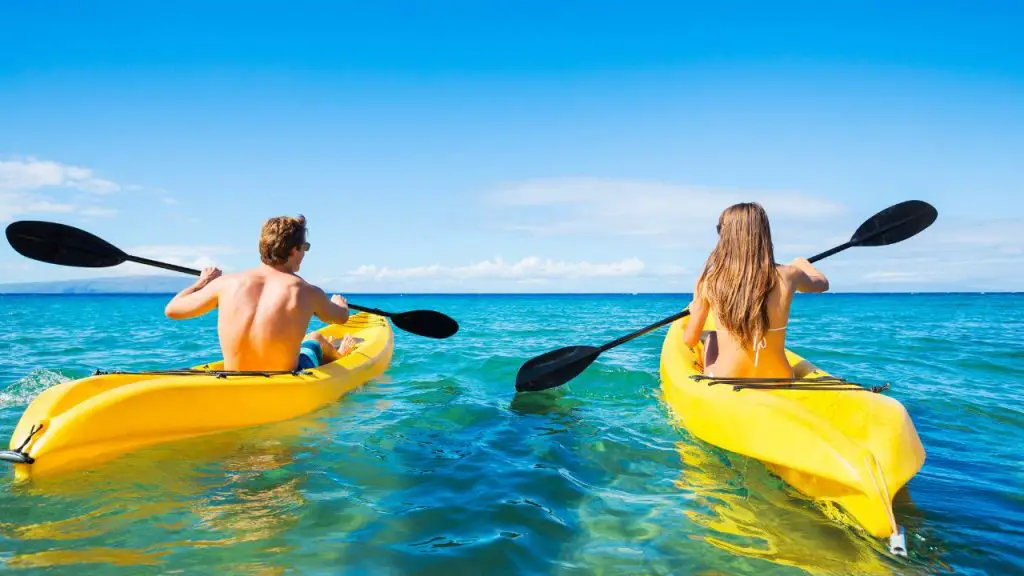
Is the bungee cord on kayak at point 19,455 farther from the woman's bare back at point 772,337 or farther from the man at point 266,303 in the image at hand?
the woman's bare back at point 772,337

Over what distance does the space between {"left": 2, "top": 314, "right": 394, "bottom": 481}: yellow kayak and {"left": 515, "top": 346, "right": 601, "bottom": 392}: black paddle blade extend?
1855 millimetres

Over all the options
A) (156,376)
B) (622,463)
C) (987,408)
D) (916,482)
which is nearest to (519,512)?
(622,463)

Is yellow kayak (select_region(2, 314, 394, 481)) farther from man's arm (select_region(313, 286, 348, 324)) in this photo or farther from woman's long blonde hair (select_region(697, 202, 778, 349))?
woman's long blonde hair (select_region(697, 202, 778, 349))

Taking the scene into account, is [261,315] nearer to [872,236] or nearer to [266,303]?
[266,303]

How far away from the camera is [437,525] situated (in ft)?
9.73

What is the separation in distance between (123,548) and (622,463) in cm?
277

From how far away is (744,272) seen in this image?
3830 millimetres

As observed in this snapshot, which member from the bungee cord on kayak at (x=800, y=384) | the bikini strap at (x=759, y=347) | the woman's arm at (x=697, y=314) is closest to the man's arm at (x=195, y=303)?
the woman's arm at (x=697, y=314)

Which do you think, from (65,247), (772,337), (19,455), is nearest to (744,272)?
(772,337)

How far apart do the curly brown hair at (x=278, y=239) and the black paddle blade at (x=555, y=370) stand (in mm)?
2412

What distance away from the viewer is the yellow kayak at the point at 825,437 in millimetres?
2811

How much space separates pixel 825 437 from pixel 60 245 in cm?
609

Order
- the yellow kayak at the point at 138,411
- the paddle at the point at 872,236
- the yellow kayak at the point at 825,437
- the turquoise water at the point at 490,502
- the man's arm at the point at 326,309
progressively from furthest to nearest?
the paddle at the point at 872,236 → the man's arm at the point at 326,309 → the yellow kayak at the point at 138,411 → the yellow kayak at the point at 825,437 → the turquoise water at the point at 490,502

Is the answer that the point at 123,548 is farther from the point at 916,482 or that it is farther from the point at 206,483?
the point at 916,482
